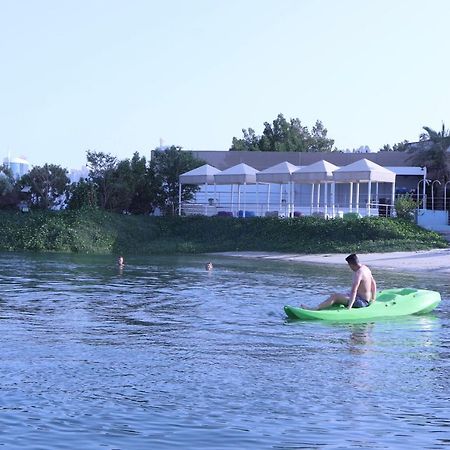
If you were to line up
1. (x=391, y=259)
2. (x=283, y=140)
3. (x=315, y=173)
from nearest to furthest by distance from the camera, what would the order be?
1. (x=391, y=259)
2. (x=315, y=173)
3. (x=283, y=140)

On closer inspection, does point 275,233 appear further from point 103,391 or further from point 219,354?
point 103,391

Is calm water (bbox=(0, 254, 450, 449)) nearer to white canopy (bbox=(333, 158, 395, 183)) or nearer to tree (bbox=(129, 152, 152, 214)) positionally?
Result: white canopy (bbox=(333, 158, 395, 183))

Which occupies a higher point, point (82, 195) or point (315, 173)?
point (315, 173)

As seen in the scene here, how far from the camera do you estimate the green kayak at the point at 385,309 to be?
17.4m

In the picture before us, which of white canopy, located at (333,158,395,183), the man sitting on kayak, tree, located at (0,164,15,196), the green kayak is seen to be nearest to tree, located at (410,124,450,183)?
white canopy, located at (333,158,395,183)

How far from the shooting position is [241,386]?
11.4m

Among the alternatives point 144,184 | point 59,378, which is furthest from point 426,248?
point 59,378

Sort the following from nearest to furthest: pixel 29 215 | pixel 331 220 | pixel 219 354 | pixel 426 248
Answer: pixel 219 354 < pixel 426 248 < pixel 331 220 < pixel 29 215

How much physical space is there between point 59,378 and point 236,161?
49645 millimetres

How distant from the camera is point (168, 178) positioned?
52.7 meters

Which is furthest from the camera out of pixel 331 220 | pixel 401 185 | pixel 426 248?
pixel 401 185

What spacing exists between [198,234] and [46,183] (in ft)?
36.1

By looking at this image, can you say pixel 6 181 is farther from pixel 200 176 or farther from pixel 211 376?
pixel 211 376

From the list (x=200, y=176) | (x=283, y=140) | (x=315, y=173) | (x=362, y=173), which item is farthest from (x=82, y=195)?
(x=283, y=140)
